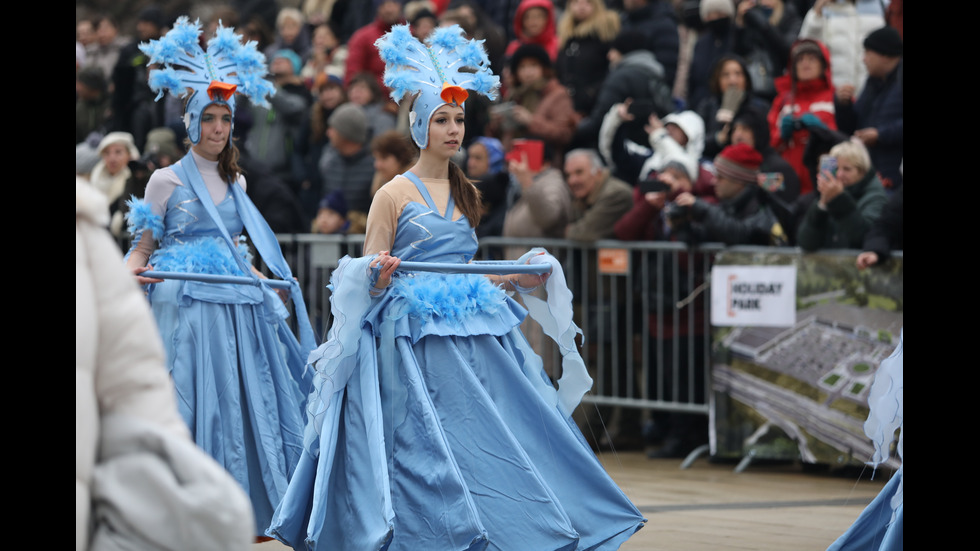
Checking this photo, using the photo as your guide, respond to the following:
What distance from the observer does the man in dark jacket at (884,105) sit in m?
9.36

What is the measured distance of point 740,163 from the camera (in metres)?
9.51

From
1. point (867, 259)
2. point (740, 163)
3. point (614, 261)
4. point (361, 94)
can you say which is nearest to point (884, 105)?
point (740, 163)

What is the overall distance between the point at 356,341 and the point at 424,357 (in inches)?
12.0

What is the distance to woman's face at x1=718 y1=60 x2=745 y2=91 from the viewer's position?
34.2ft

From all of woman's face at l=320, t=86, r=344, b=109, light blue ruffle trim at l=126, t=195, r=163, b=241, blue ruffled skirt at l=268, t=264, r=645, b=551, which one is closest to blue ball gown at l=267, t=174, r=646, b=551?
blue ruffled skirt at l=268, t=264, r=645, b=551

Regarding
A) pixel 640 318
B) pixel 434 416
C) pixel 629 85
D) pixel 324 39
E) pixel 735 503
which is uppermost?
pixel 324 39

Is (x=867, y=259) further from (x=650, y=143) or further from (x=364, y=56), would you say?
(x=364, y=56)

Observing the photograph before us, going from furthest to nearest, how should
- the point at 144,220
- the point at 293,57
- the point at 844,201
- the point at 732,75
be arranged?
1. the point at 293,57
2. the point at 732,75
3. the point at 844,201
4. the point at 144,220

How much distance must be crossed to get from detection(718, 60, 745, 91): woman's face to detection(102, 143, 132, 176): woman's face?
525 cm

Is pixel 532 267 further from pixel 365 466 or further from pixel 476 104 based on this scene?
pixel 476 104

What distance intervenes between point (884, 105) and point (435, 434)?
5075 mm

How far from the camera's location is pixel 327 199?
37.2ft

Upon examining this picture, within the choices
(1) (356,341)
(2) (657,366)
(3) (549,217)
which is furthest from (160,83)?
(2) (657,366)

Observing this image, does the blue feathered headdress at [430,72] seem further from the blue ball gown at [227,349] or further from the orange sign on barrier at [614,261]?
the orange sign on barrier at [614,261]
